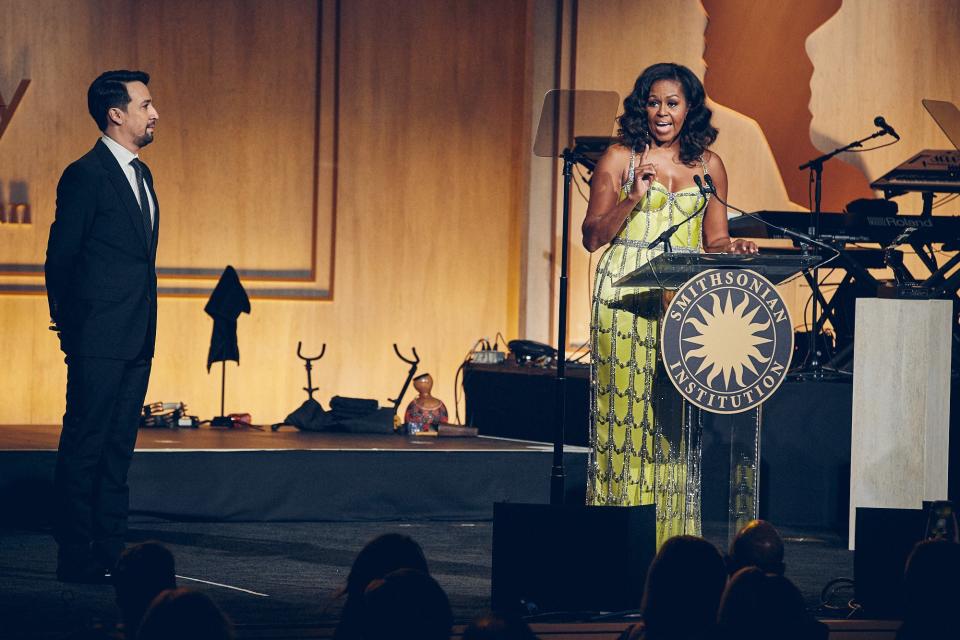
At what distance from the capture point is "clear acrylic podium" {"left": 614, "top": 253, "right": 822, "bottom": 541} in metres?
3.02

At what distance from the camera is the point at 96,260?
3672 mm

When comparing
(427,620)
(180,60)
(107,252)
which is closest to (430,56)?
(180,60)

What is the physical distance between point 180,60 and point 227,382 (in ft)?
5.24

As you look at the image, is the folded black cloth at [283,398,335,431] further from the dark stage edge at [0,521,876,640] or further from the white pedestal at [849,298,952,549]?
the white pedestal at [849,298,952,549]

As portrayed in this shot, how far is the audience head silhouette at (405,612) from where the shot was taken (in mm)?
1753

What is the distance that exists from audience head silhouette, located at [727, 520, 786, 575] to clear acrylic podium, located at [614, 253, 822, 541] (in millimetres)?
528

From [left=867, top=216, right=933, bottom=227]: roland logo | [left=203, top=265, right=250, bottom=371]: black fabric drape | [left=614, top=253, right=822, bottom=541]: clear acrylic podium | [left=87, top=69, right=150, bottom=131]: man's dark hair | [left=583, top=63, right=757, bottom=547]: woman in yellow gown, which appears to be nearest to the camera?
[left=614, top=253, right=822, bottom=541]: clear acrylic podium

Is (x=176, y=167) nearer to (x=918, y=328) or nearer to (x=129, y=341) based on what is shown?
(x=129, y=341)

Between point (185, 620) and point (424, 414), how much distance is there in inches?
170

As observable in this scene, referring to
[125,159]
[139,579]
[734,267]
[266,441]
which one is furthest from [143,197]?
[139,579]

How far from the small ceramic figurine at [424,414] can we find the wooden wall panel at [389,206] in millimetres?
1030

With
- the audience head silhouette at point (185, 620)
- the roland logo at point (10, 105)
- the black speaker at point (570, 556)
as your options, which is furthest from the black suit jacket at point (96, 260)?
the roland logo at point (10, 105)

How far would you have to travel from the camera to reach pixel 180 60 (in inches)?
269

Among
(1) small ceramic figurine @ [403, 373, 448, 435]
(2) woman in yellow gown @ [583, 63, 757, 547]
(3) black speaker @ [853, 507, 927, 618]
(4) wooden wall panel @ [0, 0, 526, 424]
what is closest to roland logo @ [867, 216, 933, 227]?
(1) small ceramic figurine @ [403, 373, 448, 435]
